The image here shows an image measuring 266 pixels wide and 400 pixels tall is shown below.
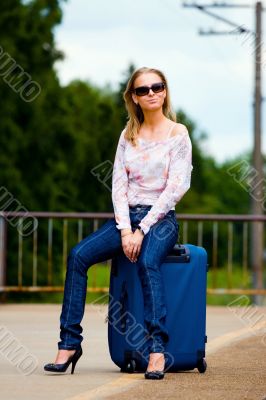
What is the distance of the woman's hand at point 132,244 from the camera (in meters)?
8.16

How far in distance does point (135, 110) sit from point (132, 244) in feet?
2.88

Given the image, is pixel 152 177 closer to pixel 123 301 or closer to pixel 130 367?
pixel 123 301

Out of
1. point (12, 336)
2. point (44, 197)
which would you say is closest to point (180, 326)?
point (12, 336)

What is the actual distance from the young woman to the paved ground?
0.83 feet

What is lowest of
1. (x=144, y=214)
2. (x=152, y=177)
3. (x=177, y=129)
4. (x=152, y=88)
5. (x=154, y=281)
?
(x=154, y=281)

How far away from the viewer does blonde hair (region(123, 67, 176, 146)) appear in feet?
27.6

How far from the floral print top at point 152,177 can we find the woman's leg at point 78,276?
0.12 meters

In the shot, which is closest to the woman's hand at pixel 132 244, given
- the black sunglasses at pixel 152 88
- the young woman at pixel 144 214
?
the young woman at pixel 144 214

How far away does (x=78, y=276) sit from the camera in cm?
816

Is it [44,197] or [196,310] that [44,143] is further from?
[196,310]

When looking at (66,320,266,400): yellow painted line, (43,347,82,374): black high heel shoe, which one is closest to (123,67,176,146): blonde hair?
(43,347,82,374): black high heel shoe

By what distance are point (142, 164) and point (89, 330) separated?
3882mm

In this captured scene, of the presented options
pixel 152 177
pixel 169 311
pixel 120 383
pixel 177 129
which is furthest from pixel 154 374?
pixel 177 129

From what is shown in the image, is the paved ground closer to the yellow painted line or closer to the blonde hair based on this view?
the yellow painted line
